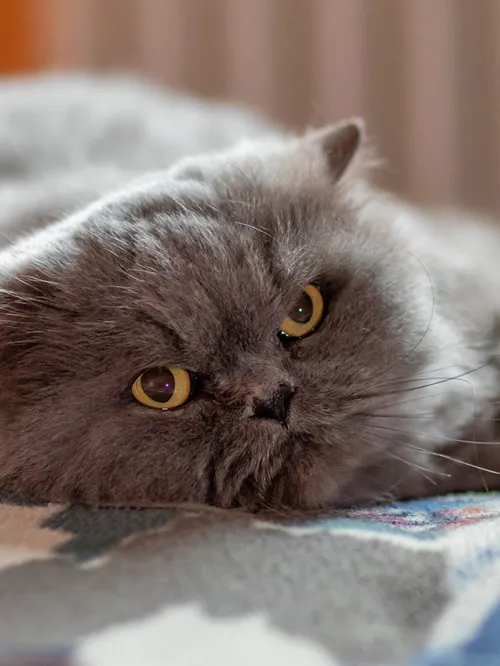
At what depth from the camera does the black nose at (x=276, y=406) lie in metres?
0.85

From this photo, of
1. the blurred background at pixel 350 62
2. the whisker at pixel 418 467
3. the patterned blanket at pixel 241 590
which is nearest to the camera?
the patterned blanket at pixel 241 590

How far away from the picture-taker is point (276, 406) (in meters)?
0.86

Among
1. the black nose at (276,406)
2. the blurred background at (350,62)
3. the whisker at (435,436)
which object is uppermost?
the blurred background at (350,62)

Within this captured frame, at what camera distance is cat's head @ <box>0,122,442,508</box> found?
0.85 m

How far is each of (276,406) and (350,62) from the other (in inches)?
60.1

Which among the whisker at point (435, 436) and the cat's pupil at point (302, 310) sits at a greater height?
the cat's pupil at point (302, 310)

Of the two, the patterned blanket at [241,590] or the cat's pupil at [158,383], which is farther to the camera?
the cat's pupil at [158,383]

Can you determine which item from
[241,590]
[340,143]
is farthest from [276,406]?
[340,143]

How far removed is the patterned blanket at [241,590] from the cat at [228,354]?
0.07 meters

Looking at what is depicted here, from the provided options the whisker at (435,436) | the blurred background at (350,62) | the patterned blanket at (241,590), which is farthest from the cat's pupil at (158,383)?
the blurred background at (350,62)

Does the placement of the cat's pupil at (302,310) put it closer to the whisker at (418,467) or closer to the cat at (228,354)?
the cat at (228,354)

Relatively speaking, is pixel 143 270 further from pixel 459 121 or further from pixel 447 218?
pixel 459 121

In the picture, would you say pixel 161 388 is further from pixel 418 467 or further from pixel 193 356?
pixel 418 467

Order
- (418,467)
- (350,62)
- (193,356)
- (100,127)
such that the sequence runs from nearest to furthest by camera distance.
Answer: (193,356) < (418,467) < (100,127) < (350,62)
